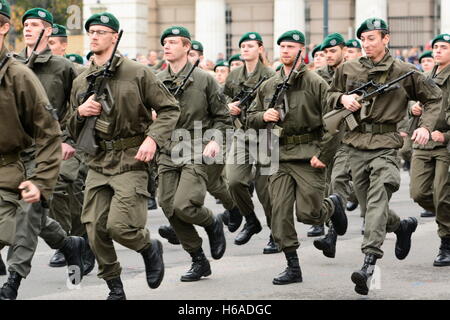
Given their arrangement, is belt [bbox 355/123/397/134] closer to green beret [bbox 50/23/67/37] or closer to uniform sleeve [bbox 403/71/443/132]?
uniform sleeve [bbox 403/71/443/132]

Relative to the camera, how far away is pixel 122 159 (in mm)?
7832

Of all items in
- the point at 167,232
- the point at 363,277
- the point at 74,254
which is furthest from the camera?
the point at 167,232

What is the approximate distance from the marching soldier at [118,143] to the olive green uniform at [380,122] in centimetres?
177

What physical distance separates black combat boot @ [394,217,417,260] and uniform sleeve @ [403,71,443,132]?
1089 millimetres

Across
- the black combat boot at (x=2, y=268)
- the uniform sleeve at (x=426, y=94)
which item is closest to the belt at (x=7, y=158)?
the black combat boot at (x=2, y=268)

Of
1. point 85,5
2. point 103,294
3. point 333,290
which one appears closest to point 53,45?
point 103,294

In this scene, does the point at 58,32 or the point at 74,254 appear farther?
the point at 58,32

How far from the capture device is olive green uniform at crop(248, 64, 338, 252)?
916 centimetres

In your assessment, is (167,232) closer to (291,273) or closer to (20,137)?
(291,273)

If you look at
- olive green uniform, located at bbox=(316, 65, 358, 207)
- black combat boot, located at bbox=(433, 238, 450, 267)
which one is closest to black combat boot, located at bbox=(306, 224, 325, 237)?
olive green uniform, located at bbox=(316, 65, 358, 207)

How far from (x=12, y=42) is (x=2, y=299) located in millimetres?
30898

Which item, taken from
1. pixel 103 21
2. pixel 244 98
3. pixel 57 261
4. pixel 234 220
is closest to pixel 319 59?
pixel 244 98

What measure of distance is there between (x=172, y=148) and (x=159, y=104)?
1447 millimetres

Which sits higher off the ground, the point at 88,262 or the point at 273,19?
the point at 273,19
